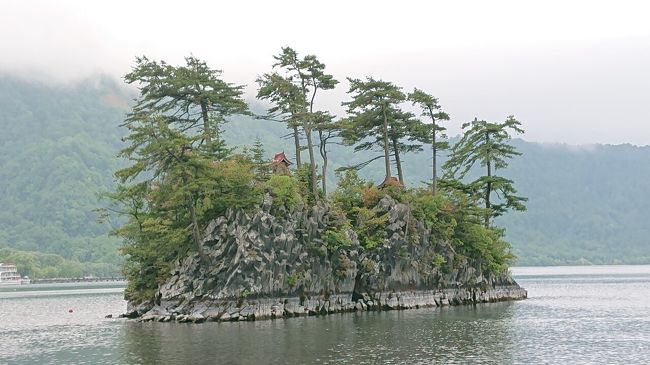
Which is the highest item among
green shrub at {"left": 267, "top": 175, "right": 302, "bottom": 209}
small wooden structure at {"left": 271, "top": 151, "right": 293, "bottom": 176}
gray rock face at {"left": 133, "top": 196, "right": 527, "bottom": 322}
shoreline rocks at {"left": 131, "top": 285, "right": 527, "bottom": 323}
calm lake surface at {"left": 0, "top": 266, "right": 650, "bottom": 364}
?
small wooden structure at {"left": 271, "top": 151, "right": 293, "bottom": 176}

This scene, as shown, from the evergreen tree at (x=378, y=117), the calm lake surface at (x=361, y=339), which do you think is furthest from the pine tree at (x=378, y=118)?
the calm lake surface at (x=361, y=339)

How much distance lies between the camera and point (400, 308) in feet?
267

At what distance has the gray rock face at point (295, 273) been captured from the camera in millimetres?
70500

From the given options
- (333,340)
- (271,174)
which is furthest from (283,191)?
(333,340)

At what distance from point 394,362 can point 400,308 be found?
38781 millimetres

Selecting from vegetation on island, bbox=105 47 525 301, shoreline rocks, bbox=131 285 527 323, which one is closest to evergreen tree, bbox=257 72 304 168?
vegetation on island, bbox=105 47 525 301

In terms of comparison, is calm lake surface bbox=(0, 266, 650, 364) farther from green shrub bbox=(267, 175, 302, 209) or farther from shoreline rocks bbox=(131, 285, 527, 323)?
green shrub bbox=(267, 175, 302, 209)

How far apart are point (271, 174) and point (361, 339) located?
100ft

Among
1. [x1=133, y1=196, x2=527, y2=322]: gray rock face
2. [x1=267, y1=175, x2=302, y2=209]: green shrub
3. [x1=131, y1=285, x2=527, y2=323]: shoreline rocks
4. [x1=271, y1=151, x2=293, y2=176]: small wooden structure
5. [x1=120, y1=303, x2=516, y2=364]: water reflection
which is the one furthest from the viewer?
[x1=271, y1=151, x2=293, y2=176]: small wooden structure

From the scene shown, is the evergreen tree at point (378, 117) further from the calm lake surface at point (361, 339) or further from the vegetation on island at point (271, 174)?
the calm lake surface at point (361, 339)

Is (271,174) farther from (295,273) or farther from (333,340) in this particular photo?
(333,340)

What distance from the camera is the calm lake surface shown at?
149 feet

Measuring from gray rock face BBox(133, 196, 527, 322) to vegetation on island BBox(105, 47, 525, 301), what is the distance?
1505 mm

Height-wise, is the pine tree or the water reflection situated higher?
the pine tree
